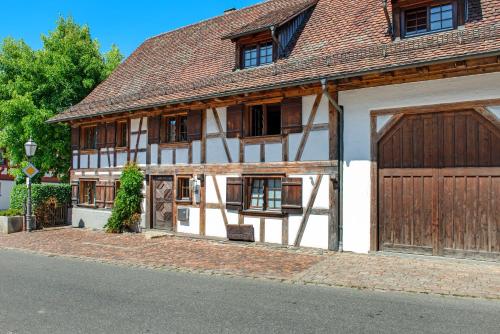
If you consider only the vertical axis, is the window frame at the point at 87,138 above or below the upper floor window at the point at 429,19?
below

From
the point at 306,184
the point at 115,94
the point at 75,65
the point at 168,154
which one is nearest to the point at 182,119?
the point at 168,154

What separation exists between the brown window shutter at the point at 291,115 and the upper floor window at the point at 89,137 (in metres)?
9.27

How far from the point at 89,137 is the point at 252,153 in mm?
8607

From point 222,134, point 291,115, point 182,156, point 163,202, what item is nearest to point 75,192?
point 163,202

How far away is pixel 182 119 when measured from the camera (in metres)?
14.7

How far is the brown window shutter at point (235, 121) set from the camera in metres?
12.9

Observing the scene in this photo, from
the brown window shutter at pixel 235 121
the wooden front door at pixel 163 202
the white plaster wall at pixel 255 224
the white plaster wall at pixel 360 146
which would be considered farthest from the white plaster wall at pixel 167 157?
the white plaster wall at pixel 360 146

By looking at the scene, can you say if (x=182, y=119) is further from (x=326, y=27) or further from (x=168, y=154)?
(x=326, y=27)

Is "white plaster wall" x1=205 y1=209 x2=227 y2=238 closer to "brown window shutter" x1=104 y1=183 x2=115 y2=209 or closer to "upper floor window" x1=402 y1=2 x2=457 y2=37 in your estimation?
"brown window shutter" x1=104 y1=183 x2=115 y2=209

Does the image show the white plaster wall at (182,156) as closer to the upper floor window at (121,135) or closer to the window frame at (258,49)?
the upper floor window at (121,135)

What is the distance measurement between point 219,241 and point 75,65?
13.5 metres

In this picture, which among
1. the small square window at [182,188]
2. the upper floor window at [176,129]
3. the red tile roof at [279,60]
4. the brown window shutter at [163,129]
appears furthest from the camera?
the brown window shutter at [163,129]

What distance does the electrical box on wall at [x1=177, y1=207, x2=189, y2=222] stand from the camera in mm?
14117

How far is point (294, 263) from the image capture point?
31.3ft
